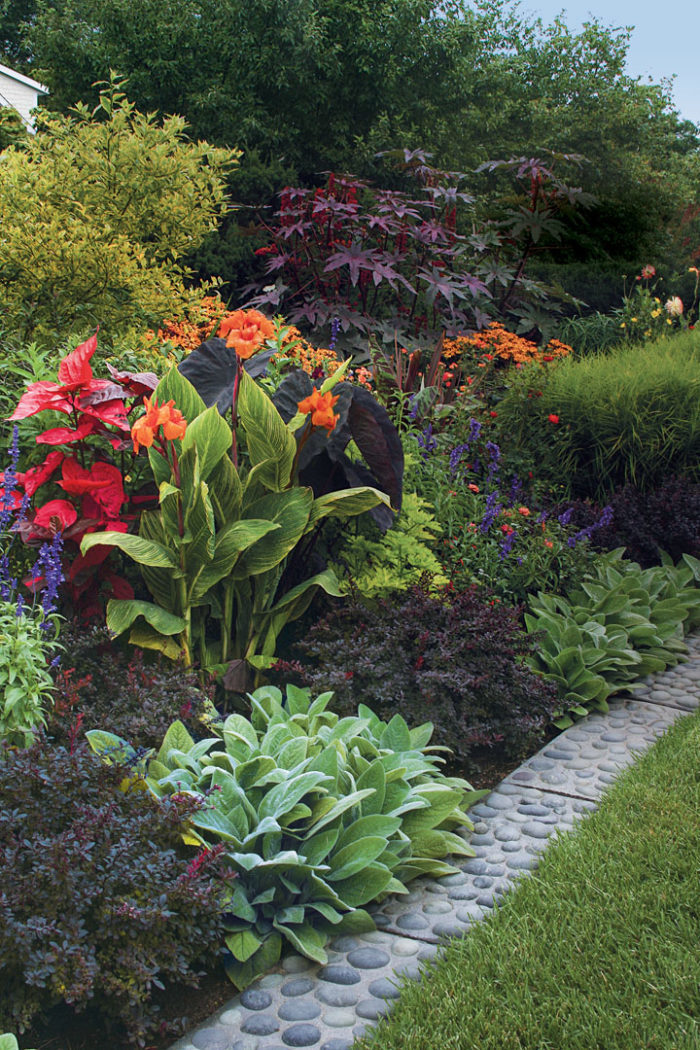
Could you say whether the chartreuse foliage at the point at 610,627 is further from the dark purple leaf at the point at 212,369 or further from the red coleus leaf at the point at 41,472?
the red coleus leaf at the point at 41,472

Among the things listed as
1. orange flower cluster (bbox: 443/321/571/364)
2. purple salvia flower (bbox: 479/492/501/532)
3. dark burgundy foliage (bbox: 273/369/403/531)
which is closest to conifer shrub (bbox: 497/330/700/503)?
orange flower cluster (bbox: 443/321/571/364)

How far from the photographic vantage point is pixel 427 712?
3.05 meters

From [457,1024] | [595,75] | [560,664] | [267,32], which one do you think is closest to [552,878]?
[457,1024]

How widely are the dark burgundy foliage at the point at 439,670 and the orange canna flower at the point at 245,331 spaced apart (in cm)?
102

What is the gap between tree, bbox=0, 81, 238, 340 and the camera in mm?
4543

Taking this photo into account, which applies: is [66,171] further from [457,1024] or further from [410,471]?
[457,1024]

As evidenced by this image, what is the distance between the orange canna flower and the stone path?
1.69 m

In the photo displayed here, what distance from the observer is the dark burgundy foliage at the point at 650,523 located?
496cm

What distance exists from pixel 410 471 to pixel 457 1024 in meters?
2.86

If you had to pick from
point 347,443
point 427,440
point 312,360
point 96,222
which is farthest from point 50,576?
point 96,222

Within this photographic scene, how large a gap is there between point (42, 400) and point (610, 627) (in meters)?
2.54

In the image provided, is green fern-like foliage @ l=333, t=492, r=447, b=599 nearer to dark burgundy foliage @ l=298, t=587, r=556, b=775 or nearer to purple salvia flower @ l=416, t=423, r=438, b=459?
dark burgundy foliage @ l=298, t=587, r=556, b=775

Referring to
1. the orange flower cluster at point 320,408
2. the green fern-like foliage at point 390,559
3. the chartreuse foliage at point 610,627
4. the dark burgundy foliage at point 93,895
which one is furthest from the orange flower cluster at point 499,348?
the dark burgundy foliage at point 93,895

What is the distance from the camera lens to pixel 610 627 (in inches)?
157
